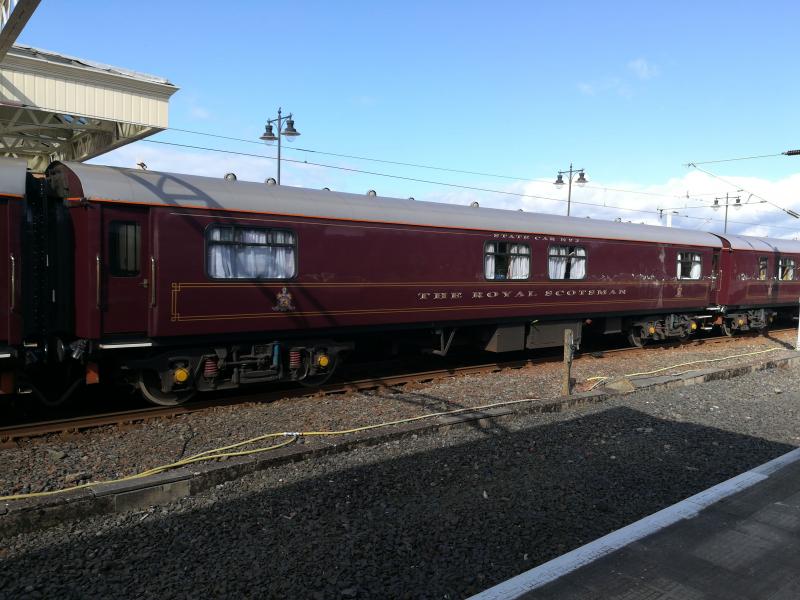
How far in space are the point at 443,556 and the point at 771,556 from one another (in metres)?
1.94

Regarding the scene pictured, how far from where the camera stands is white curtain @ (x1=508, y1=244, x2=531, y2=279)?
38.2 ft

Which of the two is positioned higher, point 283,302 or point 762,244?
point 762,244

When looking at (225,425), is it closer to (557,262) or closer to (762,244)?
(557,262)

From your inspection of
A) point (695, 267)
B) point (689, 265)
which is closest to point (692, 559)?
point (689, 265)

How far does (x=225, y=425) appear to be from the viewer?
7191 mm

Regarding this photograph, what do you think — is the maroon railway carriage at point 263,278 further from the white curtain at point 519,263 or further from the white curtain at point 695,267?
the white curtain at point 695,267

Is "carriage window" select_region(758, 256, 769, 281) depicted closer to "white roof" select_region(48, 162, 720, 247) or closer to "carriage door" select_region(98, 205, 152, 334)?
"white roof" select_region(48, 162, 720, 247)

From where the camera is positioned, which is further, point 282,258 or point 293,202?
point 293,202

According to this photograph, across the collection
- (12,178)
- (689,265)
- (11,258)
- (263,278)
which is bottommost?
(263,278)

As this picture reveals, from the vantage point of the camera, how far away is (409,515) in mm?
4613

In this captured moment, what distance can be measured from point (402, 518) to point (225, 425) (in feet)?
10.9

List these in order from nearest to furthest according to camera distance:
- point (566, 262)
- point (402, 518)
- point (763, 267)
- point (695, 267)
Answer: point (402, 518), point (566, 262), point (695, 267), point (763, 267)

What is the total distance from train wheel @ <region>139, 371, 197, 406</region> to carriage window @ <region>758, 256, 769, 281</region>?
55.7ft

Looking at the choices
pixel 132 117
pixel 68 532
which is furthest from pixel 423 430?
pixel 132 117
